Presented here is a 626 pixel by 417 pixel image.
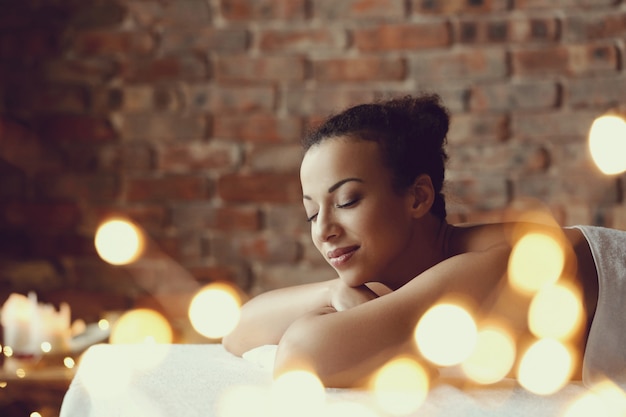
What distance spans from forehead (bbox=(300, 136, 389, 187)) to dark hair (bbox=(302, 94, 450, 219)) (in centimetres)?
1

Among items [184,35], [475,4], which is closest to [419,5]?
[475,4]

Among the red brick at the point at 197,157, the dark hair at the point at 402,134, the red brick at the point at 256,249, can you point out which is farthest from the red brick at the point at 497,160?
the dark hair at the point at 402,134

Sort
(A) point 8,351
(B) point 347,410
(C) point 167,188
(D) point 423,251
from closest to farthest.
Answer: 1. (B) point 347,410
2. (D) point 423,251
3. (A) point 8,351
4. (C) point 167,188

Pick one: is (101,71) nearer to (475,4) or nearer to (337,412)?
(475,4)

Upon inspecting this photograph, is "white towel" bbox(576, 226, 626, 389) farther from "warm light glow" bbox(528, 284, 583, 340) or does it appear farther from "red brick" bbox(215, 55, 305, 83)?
"red brick" bbox(215, 55, 305, 83)

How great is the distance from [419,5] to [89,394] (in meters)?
1.30

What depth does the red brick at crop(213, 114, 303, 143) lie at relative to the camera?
71.2 inches

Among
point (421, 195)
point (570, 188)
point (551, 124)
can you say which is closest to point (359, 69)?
point (551, 124)

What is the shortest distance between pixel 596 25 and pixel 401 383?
50.1 inches

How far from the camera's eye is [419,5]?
1.78m

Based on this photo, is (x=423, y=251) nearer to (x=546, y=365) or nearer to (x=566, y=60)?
(x=546, y=365)

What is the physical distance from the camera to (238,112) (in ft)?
5.98

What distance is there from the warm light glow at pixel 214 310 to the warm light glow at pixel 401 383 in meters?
0.99

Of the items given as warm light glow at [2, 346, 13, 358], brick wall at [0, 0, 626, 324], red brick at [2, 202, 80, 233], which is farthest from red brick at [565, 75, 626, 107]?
warm light glow at [2, 346, 13, 358]
